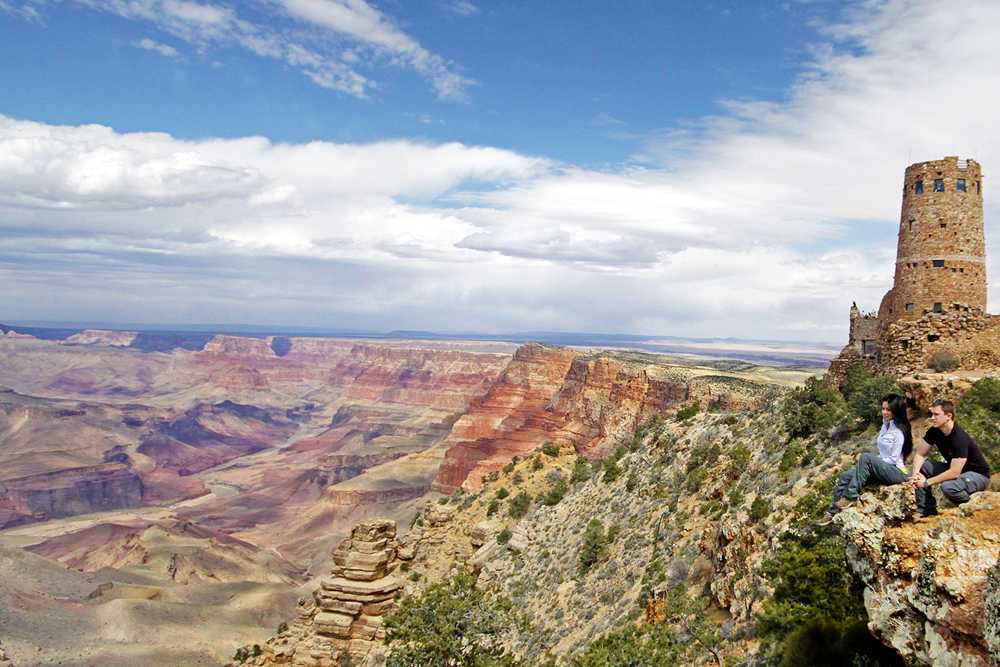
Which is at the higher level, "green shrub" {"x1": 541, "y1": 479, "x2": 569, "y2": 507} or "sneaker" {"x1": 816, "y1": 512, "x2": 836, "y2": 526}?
"sneaker" {"x1": 816, "y1": 512, "x2": 836, "y2": 526}

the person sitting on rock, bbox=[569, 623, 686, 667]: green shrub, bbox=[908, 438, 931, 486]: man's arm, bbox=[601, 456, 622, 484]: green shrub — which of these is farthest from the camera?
bbox=[601, 456, 622, 484]: green shrub

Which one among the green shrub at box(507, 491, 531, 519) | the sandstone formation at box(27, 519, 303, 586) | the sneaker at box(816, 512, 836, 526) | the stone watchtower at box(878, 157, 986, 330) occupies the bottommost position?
the sandstone formation at box(27, 519, 303, 586)

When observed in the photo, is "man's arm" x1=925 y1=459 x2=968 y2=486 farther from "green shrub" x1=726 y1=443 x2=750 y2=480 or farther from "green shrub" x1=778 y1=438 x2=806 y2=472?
"green shrub" x1=726 y1=443 x2=750 y2=480

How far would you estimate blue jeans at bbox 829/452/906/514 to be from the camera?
410 inches

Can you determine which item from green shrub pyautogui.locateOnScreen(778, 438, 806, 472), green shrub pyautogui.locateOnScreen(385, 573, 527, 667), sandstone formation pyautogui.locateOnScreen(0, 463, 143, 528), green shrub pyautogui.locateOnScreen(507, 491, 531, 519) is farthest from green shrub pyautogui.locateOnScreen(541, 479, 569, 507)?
sandstone formation pyautogui.locateOnScreen(0, 463, 143, 528)

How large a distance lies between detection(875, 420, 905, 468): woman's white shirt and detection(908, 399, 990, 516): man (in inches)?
23.8

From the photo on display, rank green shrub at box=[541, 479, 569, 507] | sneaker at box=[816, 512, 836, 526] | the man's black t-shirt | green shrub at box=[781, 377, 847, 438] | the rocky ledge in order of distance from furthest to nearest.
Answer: green shrub at box=[541, 479, 569, 507] < green shrub at box=[781, 377, 847, 438] < sneaker at box=[816, 512, 836, 526] < the man's black t-shirt < the rocky ledge

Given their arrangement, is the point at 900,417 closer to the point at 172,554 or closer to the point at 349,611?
the point at 349,611

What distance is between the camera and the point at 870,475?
10.8 metres

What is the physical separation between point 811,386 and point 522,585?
52.0 feet

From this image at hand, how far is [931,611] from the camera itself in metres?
8.25

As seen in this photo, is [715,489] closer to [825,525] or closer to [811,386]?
[811,386]

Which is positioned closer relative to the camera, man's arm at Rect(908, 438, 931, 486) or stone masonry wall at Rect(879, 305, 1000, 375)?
man's arm at Rect(908, 438, 931, 486)

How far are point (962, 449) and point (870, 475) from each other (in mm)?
1537
